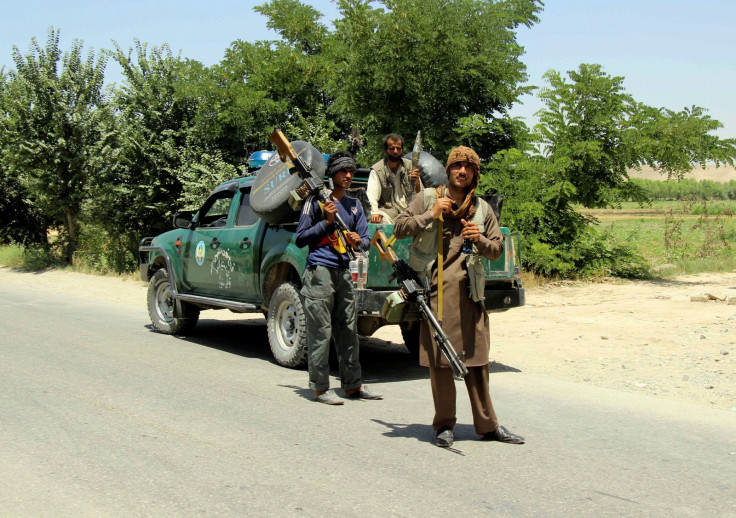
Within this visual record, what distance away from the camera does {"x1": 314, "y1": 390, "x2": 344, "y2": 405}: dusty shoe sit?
6471 millimetres

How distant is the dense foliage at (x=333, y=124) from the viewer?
45.6 feet

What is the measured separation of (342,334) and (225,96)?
13.8 m

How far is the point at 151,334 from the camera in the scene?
10.4 m

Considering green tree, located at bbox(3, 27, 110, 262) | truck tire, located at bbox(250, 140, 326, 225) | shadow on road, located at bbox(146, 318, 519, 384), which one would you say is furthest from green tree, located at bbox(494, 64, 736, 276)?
green tree, located at bbox(3, 27, 110, 262)

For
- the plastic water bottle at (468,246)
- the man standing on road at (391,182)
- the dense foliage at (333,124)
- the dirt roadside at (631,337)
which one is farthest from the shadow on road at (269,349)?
the dense foliage at (333,124)

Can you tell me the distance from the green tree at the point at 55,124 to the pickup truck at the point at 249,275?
471 inches

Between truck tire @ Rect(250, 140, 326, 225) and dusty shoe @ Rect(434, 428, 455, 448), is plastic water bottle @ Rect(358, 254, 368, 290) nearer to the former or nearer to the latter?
truck tire @ Rect(250, 140, 326, 225)

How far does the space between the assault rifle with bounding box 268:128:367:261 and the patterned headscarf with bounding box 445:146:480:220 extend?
1438mm

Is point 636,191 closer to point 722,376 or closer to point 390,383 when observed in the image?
point 722,376

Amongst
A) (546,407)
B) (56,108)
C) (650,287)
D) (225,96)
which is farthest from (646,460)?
(56,108)

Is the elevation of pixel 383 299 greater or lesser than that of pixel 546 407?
greater

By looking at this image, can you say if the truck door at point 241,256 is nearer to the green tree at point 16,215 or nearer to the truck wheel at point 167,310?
the truck wheel at point 167,310

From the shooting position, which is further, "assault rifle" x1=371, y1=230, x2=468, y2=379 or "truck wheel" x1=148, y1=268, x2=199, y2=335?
"truck wheel" x1=148, y1=268, x2=199, y2=335

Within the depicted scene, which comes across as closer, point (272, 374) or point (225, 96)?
point (272, 374)
